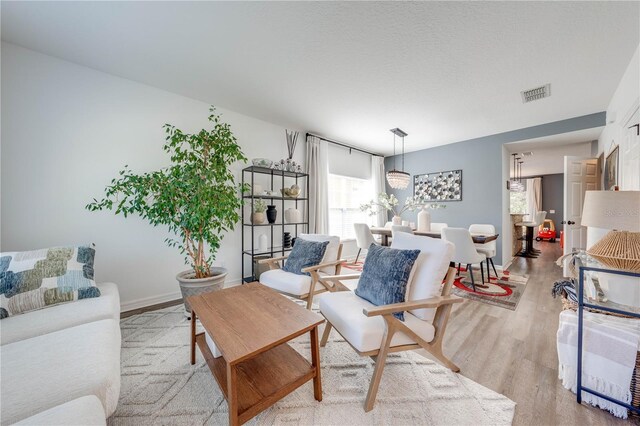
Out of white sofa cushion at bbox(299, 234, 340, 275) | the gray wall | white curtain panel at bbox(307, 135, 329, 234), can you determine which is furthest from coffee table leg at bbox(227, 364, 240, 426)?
the gray wall

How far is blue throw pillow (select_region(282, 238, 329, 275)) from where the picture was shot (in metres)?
2.43

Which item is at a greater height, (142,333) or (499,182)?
(499,182)

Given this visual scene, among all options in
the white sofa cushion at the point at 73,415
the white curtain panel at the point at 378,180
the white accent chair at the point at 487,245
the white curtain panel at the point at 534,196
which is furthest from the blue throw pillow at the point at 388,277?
the white curtain panel at the point at 534,196

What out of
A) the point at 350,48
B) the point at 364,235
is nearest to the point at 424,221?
the point at 364,235

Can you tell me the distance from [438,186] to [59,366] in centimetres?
560

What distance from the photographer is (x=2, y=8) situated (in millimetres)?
1651

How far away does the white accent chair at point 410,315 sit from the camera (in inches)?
51.9

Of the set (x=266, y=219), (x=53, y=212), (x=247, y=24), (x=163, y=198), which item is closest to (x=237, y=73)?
(x=247, y=24)

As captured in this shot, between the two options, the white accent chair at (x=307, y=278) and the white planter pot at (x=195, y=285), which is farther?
the white planter pot at (x=195, y=285)

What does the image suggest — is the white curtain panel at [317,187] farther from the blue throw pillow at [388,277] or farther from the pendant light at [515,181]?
the pendant light at [515,181]

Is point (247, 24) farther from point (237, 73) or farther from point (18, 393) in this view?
point (18, 393)

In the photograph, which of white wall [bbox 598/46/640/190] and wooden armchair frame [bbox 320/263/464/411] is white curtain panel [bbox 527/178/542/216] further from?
wooden armchair frame [bbox 320/263/464/411]

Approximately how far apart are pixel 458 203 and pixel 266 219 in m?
3.87

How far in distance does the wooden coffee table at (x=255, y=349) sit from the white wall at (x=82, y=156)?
1516 mm
